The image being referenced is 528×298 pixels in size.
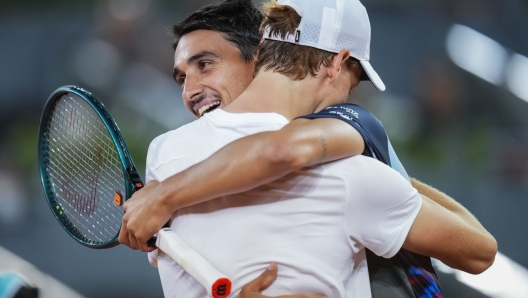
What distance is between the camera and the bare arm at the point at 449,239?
1278mm

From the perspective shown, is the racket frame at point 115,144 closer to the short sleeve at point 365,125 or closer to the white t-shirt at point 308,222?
the white t-shirt at point 308,222

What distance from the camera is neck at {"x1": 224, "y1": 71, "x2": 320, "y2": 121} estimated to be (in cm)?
132

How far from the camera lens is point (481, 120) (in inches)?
143

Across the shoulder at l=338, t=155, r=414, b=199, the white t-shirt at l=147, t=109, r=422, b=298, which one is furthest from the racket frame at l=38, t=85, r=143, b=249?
the shoulder at l=338, t=155, r=414, b=199

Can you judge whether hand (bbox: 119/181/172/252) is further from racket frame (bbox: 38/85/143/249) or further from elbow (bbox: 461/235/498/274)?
elbow (bbox: 461/235/498/274)

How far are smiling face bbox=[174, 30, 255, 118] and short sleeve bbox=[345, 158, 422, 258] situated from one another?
0.98m

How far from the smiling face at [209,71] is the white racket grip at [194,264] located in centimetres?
83

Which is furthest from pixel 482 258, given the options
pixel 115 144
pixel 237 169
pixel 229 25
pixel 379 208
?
pixel 229 25

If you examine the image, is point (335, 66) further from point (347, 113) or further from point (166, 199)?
point (166, 199)

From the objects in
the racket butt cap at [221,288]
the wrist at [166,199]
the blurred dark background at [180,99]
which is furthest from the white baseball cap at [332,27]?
the blurred dark background at [180,99]

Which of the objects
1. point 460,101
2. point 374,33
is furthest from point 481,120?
point 374,33

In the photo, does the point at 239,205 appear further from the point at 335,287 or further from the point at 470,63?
the point at 470,63

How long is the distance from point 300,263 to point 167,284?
37 centimetres

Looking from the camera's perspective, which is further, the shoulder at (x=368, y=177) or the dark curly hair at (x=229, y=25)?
the dark curly hair at (x=229, y=25)
